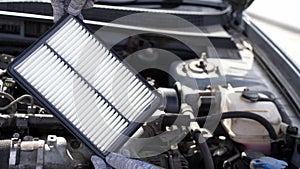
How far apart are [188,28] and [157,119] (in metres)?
0.78

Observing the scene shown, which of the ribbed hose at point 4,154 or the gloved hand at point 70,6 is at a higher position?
the gloved hand at point 70,6

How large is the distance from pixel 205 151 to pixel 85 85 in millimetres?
410

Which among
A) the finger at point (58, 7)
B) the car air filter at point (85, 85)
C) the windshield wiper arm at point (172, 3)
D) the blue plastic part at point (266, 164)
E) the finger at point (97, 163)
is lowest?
the blue plastic part at point (266, 164)

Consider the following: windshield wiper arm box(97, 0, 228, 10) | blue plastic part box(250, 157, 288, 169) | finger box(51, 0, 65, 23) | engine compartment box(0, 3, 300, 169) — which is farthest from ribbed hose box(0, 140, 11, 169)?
windshield wiper arm box(97, 0, 228, 10)

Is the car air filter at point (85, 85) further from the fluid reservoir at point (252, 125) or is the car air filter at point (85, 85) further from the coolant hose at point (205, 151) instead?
the fluid reservoir at point (252, 125)

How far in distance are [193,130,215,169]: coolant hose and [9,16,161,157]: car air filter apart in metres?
0.21

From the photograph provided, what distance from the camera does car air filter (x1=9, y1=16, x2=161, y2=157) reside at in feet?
3.90

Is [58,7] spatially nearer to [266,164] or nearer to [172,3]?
[266,164]

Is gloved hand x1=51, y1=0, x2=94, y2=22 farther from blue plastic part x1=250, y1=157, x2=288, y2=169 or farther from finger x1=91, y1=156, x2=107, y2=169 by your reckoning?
blue plastic part x1=250, y1=157, x2=288, y2=169

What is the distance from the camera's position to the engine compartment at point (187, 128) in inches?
50.6

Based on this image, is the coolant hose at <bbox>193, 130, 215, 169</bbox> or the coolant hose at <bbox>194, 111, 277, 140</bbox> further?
the coolant hose at <bbox>194, 111, 277, 140</bbox>

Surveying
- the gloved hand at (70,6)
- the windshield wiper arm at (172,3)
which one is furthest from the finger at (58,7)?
the windshield wiper arm at (172,3)

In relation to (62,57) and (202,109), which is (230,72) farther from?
(62,57)

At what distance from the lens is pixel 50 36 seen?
1.25m
